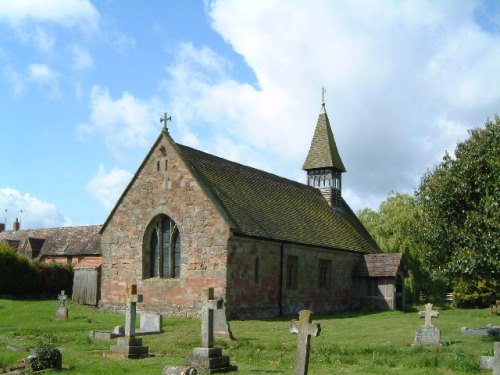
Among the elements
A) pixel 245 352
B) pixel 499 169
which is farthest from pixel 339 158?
pixel 245 352

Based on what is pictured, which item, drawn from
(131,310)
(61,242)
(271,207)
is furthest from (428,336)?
(61,242)

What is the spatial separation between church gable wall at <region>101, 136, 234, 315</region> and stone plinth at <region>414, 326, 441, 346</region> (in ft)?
38.4

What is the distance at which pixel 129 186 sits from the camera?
34406mm

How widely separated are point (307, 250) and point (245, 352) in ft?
59.5

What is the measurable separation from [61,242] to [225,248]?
32.6 meters

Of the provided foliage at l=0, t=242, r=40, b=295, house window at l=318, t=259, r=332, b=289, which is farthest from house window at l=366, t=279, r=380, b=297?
foliage at l=0, t=242, r=40, b=295

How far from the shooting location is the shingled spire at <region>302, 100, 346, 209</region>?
160ft

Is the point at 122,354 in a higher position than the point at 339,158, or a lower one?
lower

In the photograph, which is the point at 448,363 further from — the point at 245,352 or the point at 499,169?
the point at 499,169

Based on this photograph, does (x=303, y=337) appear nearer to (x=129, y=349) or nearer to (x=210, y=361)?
(x=210, y=361)

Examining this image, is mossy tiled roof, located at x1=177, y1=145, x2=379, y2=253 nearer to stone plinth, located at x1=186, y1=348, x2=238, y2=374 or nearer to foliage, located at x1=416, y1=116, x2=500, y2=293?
foliage, located at x1=416, y1=116, x2=500, y2=293

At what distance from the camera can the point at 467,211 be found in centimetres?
2280

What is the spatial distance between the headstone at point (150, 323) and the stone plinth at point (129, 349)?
6618mm

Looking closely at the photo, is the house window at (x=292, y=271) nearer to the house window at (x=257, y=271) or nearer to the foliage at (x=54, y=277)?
the house window at (x=257, y=271)
